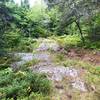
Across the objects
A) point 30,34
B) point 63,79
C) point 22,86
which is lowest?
point 30,34

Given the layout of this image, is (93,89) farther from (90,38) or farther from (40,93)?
(90,38)

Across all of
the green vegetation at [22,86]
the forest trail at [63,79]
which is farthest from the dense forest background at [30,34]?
the forest trail at [63,79]

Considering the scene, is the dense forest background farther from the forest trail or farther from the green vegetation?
the forest trail

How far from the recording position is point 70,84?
27.0 ft

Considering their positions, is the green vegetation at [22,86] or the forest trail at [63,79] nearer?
the green vegetation at [22,86]

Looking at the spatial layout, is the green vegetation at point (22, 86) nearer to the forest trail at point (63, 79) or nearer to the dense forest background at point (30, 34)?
the dense forest background at point (30, 34)

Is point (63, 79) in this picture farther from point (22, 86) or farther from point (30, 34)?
point (30, 34)

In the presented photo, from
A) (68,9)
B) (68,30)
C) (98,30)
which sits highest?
(68,9)

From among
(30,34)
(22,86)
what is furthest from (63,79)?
(30,34)

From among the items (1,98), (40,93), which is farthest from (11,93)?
(40,93)

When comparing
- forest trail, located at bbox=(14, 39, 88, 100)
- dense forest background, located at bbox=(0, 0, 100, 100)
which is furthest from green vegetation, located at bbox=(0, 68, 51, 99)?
forest trail, located at bbox=(14, 39, 88, 100)

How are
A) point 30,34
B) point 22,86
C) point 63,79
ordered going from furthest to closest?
1. point 30,34
2. point 63,79
3. point 22,86

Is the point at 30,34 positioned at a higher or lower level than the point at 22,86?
lower

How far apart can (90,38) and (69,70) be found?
10249 millimetres
